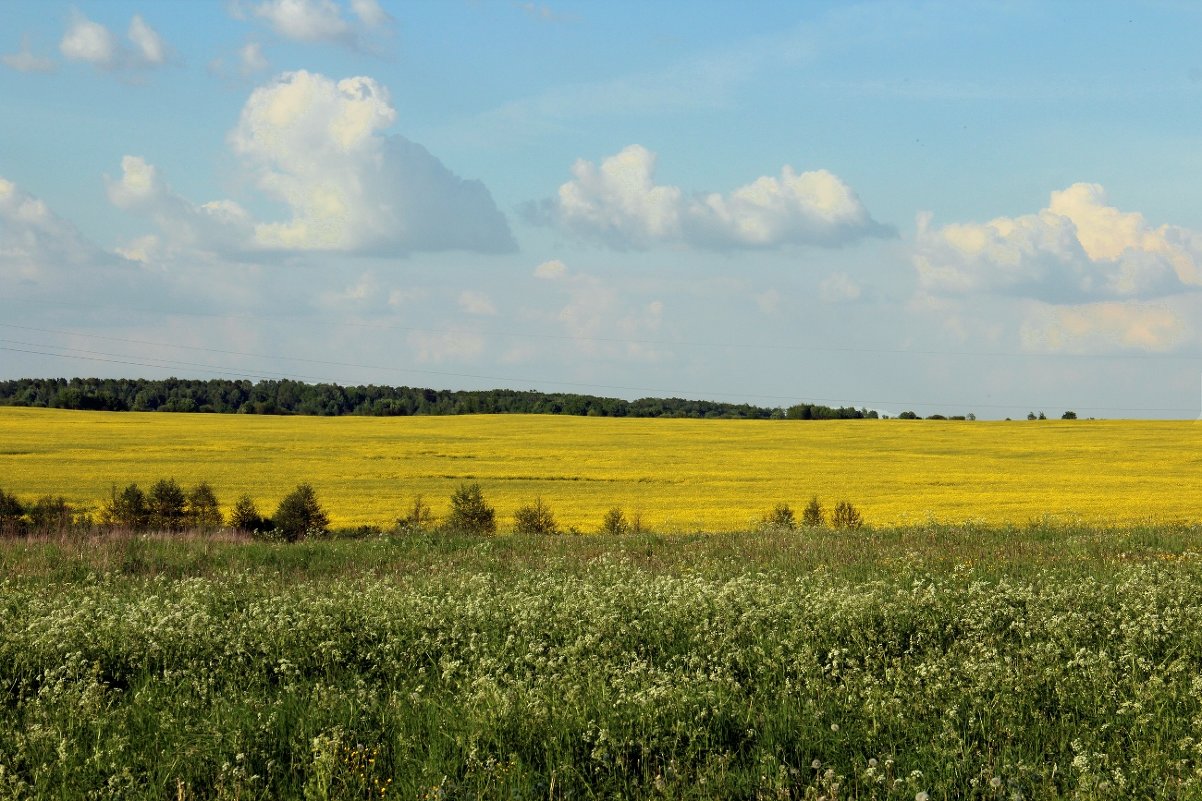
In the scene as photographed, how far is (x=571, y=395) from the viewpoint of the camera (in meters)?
104

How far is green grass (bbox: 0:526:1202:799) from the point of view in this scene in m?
5.52

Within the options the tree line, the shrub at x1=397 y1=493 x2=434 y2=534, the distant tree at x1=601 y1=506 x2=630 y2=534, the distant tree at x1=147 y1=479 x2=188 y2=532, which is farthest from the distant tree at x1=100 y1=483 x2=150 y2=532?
the tree line

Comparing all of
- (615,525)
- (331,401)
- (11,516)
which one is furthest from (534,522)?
(331,401)

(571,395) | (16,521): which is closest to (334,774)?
(16,521)

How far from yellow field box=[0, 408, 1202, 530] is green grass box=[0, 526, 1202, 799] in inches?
610

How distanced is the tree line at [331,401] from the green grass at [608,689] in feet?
261

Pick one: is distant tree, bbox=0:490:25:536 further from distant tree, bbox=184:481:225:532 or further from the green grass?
the green grass

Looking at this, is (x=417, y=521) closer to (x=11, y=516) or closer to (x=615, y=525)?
(x=615, y=525)

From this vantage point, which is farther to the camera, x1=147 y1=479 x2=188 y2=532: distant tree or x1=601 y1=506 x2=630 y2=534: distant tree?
Answer: x1=147 y1=479 x2=188 y2=532: distant tree

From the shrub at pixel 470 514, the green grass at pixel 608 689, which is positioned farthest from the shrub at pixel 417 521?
the green grass at pixel 608 689

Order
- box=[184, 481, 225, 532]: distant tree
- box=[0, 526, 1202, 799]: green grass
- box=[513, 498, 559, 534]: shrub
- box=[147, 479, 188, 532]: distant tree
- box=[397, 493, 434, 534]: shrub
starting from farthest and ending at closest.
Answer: box=[184, 481, 225, 532]: distant tree < box=[147, 479, 188, 532]: distant tree < box=[513, 498, 559, 534]: shrub < box=[397, 493, 434, 534]: shrub < box=[0, 526, 1202, 799]: green grass

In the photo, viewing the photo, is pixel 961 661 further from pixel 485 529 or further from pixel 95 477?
pixel 95 477

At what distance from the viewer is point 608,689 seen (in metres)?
6.81

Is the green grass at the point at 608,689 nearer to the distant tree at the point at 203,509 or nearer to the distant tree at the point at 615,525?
the distant tree at the point at 615,525
